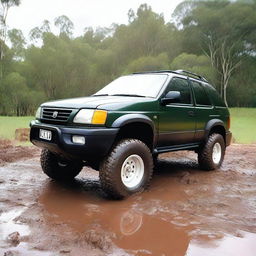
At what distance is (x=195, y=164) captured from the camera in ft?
24.0

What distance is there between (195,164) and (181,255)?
4.52 m

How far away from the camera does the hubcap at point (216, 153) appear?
21.6 ft

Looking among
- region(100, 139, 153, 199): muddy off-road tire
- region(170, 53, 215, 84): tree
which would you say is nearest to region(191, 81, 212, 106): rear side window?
region(100, 139, 153, 199): muddy off-road tire

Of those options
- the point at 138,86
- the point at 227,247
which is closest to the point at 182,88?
the point at 138,86

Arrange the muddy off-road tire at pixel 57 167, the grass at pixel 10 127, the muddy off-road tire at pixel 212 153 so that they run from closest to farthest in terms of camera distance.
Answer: the muddy off-road tire at pixel 57 167, the muddy off-road tire at pixel 212 153, the grass at pixel 10 127

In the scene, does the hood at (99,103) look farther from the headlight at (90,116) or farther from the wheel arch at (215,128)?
the wheel arch at (215,128)

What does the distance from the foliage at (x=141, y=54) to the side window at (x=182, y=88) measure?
30.6 meters

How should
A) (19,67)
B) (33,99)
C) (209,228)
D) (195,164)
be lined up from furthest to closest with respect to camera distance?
1. (19,67)
2. (33,99)
3. (195,164)
4. (209,228)

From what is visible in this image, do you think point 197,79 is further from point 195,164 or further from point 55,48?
point 55,48

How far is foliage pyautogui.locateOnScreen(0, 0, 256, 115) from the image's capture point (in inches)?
1465

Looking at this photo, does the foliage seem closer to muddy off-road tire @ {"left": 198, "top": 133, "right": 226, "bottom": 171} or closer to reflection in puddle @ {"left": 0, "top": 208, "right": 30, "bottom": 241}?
muddy off-road tire @ {"left": 198, "top": 133, "right": 226, "bottom": 171}

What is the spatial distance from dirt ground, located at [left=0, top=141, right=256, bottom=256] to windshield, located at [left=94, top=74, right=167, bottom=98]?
1598mm

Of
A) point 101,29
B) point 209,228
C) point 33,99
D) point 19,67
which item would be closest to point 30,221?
point 209,228

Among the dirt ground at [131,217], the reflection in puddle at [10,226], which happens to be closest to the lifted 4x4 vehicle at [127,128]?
the dirt ground at [131,217]
